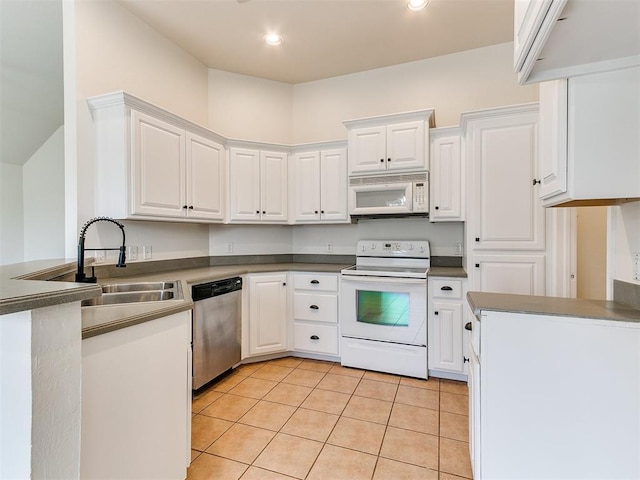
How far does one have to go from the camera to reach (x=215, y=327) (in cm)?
259

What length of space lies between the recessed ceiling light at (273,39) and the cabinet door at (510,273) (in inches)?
102

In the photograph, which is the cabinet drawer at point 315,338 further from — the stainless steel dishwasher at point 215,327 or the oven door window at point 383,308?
the stainless steel dishwasher at point 215,327

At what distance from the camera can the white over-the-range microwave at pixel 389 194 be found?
9.56 feet

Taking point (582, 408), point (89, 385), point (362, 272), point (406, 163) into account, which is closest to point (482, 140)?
point (406, 163)

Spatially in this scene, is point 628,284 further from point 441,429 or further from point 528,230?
point 441,429

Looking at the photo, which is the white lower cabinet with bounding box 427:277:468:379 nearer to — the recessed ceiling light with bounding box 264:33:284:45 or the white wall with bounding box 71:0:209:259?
the white wall with bounding box 71:0:209:259

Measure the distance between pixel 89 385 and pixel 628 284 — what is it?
2.13 m

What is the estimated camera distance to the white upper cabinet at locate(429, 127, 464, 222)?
284cm

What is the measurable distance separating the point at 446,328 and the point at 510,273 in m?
0.67

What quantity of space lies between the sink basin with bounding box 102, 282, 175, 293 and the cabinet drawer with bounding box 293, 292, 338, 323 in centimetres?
129

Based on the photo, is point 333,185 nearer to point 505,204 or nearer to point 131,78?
point 505,204

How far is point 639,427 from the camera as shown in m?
1.15

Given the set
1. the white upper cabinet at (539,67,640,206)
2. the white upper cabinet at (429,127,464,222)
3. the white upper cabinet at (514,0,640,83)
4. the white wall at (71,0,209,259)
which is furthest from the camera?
the white upper cabinet at (429,127,464,222)

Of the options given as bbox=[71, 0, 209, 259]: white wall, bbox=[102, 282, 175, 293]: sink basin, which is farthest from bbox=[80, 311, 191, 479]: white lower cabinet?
bbox=[71, 0, 209, 259]: white wall
